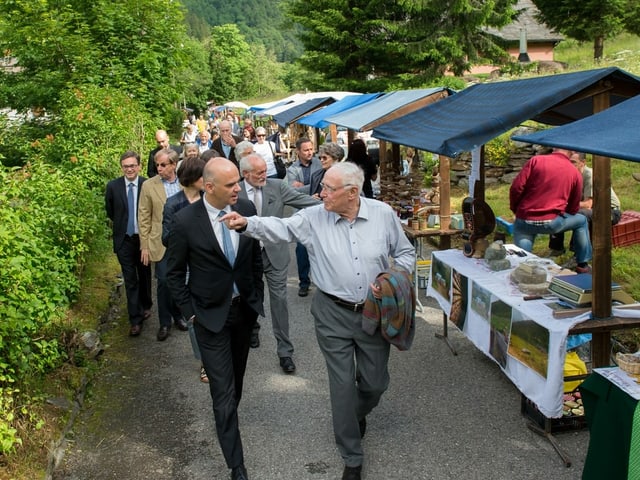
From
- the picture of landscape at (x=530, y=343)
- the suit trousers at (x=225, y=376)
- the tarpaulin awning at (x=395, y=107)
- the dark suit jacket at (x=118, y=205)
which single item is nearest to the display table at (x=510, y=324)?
the picture of landscape at (x=530, y=343)

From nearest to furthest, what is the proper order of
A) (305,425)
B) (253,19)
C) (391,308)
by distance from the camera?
(391,308) → (305,425) → (253,19)

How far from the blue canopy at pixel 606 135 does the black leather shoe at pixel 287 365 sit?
2935 millimetres

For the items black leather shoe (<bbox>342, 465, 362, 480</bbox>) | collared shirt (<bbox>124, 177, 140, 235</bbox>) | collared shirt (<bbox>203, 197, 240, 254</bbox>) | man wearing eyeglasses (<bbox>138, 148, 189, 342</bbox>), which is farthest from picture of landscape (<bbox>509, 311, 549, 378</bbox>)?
collared shirt (<bbox>124, 177, 140, 235</bbox>)

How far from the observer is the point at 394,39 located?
31781 millimetres

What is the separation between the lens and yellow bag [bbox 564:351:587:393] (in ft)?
15.9

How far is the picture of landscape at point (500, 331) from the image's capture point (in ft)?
16.1

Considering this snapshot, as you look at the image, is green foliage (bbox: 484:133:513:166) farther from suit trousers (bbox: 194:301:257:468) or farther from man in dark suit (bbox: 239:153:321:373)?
suit trousers (bbox: 194:301:257:468)

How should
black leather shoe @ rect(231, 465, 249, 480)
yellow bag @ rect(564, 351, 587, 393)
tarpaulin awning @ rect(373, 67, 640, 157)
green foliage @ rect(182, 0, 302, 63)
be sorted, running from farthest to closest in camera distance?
green foliage @ rect(182, 0, 302, 63) < tarpaulin awning @ rect(373, 67, 640, 157) < yellow bag @ rect(564, 351, 587, 393) < black leather shoe @ rect(231, 465, 249, 480)

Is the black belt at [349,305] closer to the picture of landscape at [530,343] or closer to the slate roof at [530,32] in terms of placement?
the picture of landscape at [530,343]

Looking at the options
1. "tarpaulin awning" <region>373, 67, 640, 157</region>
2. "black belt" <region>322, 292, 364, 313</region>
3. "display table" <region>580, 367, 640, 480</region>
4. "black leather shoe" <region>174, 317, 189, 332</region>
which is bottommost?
"black leather shoe" <region>174, 317, 189, 332</region>

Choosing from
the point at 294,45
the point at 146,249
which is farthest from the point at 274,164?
the point at 294,45

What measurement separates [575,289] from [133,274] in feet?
15.0

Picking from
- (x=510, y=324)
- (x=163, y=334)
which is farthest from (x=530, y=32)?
(x=510, y=324)

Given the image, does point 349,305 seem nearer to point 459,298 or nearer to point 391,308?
point 391,308
